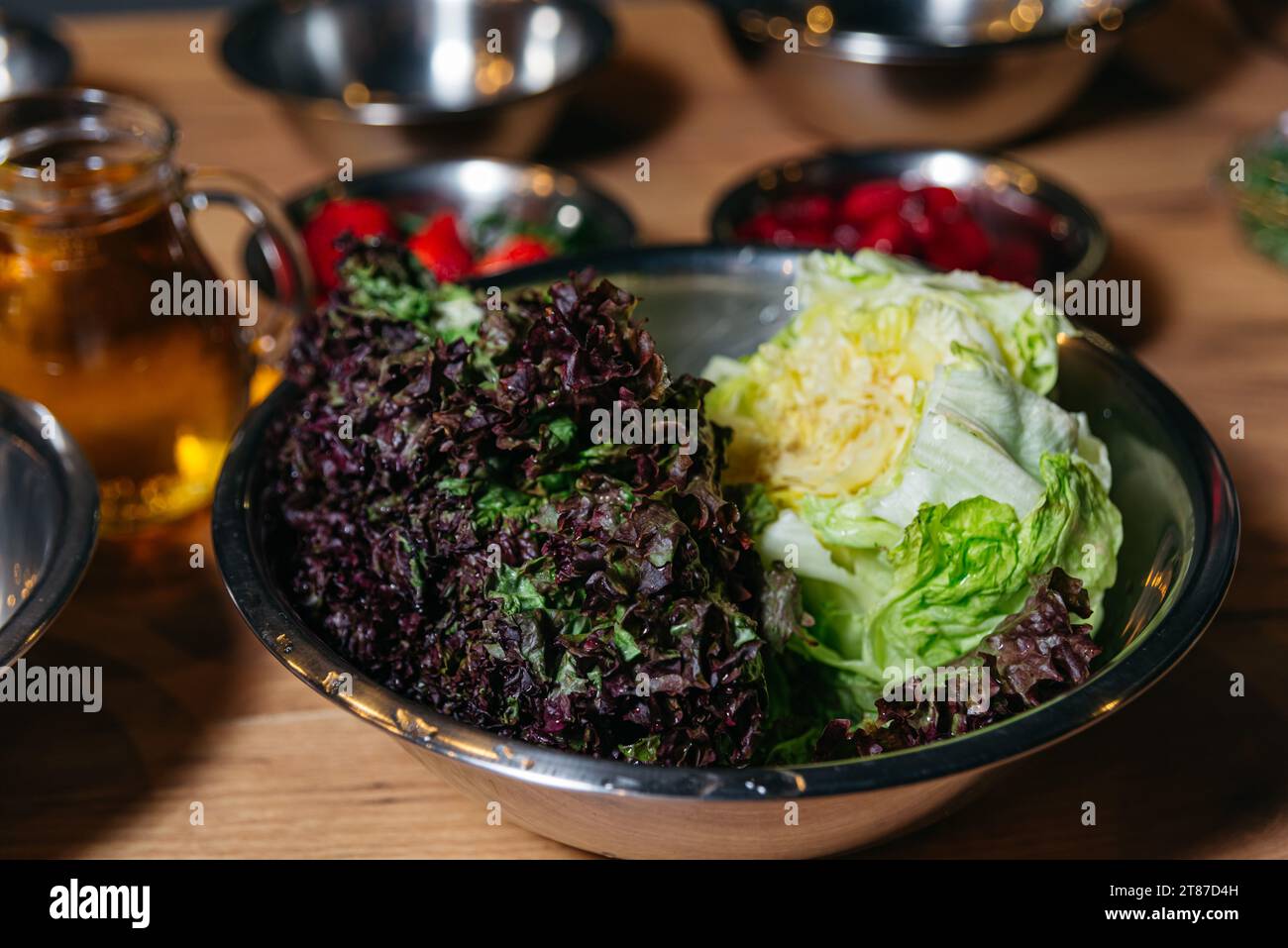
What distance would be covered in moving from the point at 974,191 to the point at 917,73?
20 centimetres

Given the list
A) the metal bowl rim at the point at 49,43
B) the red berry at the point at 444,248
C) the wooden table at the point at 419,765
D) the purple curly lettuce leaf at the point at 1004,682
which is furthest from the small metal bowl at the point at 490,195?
the purple curly lettuce leaf at the point at 1004,682

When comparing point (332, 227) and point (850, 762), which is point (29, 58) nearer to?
point (332, 227)

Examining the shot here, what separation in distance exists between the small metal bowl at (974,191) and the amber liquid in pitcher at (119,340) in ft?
2.33

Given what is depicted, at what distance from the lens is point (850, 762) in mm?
854

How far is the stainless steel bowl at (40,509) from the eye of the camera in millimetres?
1049

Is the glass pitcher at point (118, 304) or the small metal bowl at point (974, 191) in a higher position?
the small metal bowl at point (974, 191)

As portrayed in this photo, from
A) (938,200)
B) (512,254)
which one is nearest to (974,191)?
(938,200)

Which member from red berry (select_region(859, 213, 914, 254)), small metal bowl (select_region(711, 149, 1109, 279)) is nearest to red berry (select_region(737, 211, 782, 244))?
small metal bowl (select_region(711, 149, 1109, 279))

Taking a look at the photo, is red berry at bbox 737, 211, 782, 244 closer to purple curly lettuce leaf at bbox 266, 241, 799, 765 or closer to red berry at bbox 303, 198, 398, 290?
red berry at bbox 303, 198, 398, 290

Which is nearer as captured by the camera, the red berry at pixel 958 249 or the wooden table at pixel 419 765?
the wooden table at pixel 419 765

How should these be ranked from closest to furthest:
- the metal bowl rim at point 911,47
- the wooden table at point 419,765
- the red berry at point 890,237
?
1. the wooden table at point 419,765
2. the red berry at point 890,237
3. the metal bowl rim at point 911,47

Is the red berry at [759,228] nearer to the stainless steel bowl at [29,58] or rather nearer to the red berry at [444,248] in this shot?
the red berry at [444,248]
